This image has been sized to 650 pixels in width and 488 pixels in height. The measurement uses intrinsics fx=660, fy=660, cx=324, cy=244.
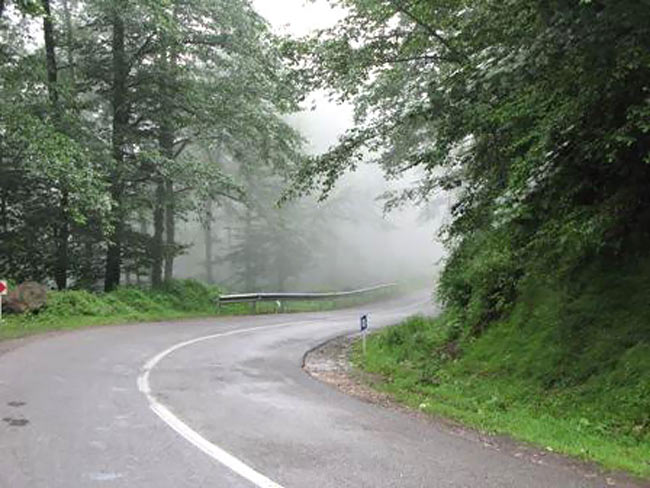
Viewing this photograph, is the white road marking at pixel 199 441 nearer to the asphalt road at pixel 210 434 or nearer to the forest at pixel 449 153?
the asphalt road at pixel 210 434

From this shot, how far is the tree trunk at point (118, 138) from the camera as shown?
2171 centimetres

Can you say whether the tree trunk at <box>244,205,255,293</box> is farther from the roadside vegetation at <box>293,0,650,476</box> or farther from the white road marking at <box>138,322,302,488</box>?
the white road marking at <box>138,322,302,488</box>

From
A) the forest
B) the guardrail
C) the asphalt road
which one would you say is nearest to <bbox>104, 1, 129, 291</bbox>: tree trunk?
the forest

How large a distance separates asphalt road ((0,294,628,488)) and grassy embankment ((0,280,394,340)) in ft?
17.2

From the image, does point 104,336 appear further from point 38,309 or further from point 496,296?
point 496,296

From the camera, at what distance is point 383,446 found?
6.56 metres

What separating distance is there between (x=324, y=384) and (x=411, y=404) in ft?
6.30

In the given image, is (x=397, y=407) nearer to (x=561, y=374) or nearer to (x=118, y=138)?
(x=561, y=374)

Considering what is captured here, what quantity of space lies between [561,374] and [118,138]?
17.5 m

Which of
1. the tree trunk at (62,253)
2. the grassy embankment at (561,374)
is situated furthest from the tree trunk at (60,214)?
the grassy embankment at (561,374)

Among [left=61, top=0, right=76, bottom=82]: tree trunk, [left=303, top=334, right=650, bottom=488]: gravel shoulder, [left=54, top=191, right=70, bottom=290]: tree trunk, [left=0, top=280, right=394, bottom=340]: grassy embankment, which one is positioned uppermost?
[left=61, top=0, right=76, bottom=82]: tree trunk

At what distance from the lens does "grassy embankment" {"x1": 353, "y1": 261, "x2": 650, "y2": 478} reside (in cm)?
704

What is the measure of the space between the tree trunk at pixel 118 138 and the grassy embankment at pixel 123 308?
113cm

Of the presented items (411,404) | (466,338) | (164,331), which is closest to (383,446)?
(411,404)
